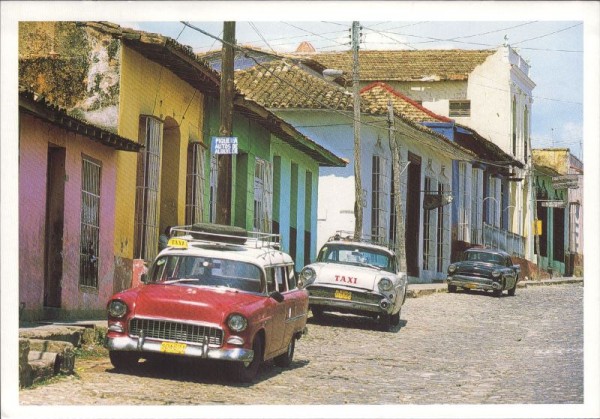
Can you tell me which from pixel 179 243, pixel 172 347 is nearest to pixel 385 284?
pixel 179 243

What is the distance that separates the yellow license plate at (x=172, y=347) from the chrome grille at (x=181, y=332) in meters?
0.05

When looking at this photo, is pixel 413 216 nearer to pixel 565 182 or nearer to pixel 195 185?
pixel 565 182

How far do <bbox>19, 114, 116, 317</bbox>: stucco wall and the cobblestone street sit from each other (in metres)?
1.56

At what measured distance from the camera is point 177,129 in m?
19.1

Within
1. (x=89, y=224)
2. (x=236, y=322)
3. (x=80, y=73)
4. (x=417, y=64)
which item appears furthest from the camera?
(x=417, y=64)

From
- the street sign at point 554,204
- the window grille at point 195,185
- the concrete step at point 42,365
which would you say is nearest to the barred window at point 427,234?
the street sign at point 554,204

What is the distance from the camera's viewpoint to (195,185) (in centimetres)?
1978

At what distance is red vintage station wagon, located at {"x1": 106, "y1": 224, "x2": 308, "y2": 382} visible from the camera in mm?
11820

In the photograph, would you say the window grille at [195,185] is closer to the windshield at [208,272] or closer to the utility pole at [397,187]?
the windshield at [208,272]

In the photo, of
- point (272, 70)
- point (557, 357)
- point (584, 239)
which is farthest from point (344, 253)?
point (272, 70)

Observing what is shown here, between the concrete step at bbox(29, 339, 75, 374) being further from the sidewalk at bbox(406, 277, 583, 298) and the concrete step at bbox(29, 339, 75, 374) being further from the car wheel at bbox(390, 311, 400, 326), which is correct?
the sidewalk at bbox(406, 277, 583, 298)

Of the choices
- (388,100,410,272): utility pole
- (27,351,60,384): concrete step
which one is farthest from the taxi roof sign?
(388,100,410,272): utility pole

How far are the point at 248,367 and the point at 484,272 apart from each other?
15.4 m

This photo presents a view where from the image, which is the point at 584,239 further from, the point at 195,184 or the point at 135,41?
the point at 195,184
